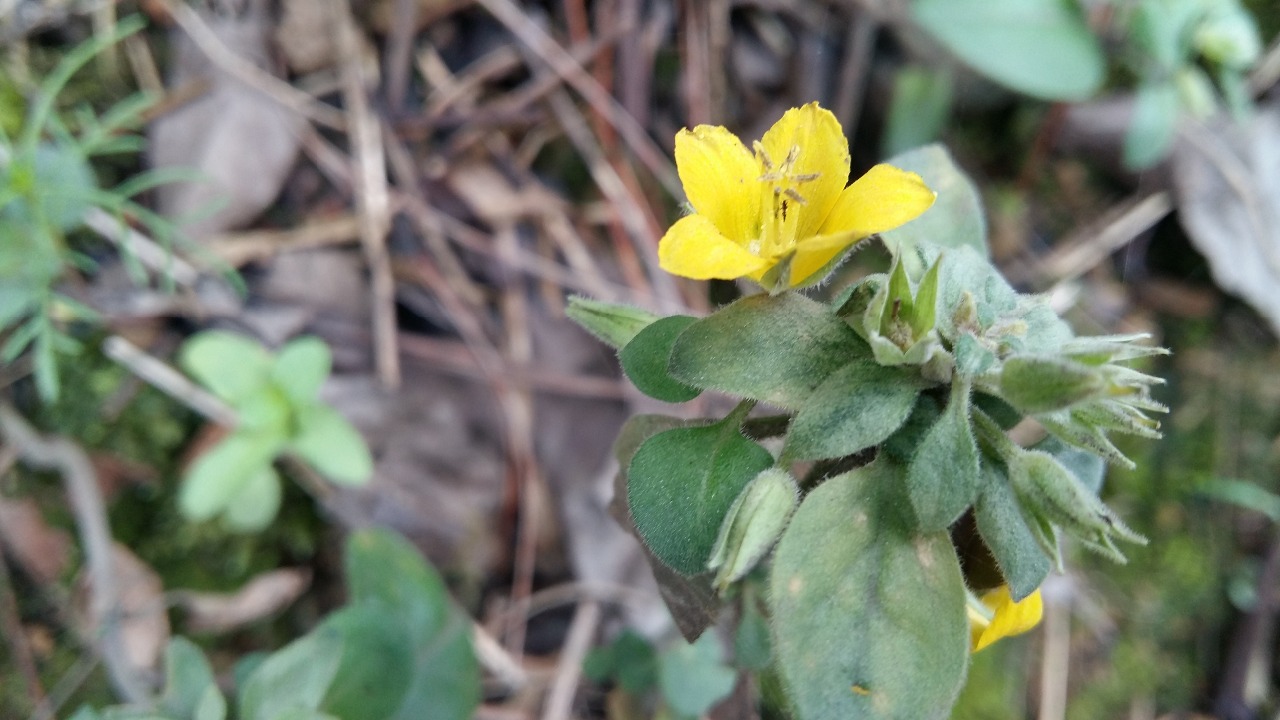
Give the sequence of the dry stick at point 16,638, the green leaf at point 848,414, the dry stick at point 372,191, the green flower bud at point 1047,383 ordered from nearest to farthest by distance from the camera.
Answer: the green flower bud at point 1047,383, the green leaf at point 848,414, the dry stick at point 16,638, the dry stick at point 372,191

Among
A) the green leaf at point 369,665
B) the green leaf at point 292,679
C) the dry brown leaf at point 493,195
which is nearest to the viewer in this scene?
the green leaf at point 292,679

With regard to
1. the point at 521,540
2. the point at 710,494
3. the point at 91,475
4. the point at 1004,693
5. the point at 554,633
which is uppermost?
the point at 710,494

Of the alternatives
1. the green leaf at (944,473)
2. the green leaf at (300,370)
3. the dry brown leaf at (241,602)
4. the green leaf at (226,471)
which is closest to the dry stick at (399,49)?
the green leaf at (300,370)

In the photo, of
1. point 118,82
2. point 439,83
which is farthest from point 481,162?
point 118,82

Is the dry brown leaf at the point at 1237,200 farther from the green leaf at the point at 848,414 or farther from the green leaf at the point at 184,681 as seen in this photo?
the green leaf at the point at 184,681

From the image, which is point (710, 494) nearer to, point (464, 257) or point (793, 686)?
point (793, 686)

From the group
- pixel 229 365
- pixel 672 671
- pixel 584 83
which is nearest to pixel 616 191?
pixel 584 83
